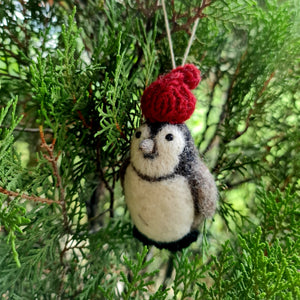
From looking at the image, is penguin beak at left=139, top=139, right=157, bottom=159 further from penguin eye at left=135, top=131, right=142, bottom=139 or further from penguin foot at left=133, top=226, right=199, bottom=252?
penguin foot at left=133, top=226, right=199, bottom=252

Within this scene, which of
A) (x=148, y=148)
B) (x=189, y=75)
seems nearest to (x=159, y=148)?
(x=148, y=148)

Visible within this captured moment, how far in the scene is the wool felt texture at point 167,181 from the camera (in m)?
0.48

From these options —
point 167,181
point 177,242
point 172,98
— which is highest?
point 172,98

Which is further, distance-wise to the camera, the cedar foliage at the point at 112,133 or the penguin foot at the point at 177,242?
the penguin foot at the point at 177,242

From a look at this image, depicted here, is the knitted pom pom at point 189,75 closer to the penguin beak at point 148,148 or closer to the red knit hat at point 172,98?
the red knit hat at point 172,98

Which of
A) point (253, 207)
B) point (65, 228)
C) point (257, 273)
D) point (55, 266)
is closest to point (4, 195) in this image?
point (65, 228)

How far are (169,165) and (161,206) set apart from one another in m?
0.08

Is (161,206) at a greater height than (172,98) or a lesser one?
lesser

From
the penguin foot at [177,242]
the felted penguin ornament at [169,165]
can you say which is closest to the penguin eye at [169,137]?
the felted penguin ornament at [169,165]

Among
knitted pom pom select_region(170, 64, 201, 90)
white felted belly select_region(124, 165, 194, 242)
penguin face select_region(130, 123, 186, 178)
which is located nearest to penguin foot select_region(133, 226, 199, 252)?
white felted belly select_region(124, 165, 194, 242)

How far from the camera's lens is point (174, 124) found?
0.49 metres

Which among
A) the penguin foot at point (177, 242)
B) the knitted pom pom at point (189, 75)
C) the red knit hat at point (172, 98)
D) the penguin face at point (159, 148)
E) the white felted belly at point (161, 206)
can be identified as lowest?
the penguin foot at point (177, 242)

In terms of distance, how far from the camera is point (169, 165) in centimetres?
48

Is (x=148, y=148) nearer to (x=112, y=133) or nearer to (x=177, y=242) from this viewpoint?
(x=112, y=133)
